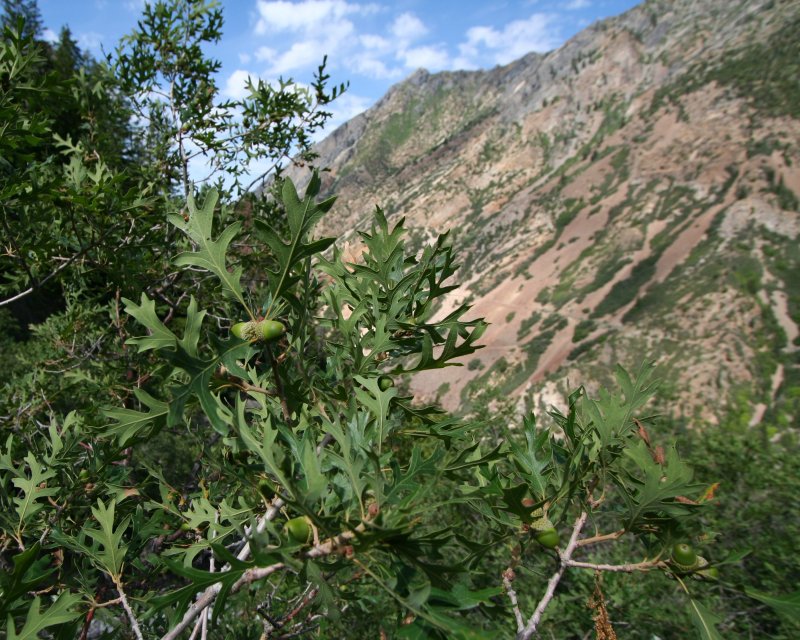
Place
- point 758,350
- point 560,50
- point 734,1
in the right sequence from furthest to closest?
1. point 560,50
2. point 734,1
3. point 758,350

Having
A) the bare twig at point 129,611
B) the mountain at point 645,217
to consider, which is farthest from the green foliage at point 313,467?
the mountain at point 645,217

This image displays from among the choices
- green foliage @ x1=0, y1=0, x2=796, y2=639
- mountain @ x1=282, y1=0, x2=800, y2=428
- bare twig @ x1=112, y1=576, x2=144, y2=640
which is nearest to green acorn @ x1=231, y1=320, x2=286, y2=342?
green foliage @ x1=0, y1=0, x2=796, y2=639

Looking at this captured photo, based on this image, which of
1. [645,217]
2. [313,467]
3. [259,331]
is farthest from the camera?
[645,217]

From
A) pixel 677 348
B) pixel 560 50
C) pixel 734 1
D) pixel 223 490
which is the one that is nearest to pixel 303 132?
pixel 223 490

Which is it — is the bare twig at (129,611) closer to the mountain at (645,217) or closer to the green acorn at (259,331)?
the green acorn at (259,331)

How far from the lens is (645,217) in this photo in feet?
149

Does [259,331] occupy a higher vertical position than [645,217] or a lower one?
higher

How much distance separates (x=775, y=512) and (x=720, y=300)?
3323 centimetres

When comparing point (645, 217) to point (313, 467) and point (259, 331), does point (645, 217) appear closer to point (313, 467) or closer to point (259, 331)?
point (259, 331)

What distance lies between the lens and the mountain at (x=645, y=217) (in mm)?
28750

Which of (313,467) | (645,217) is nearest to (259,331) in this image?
(313,467)

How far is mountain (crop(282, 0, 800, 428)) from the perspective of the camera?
94.3 ft

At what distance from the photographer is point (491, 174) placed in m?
79.8

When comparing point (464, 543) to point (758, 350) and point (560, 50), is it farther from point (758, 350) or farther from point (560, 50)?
point (560, 50)
